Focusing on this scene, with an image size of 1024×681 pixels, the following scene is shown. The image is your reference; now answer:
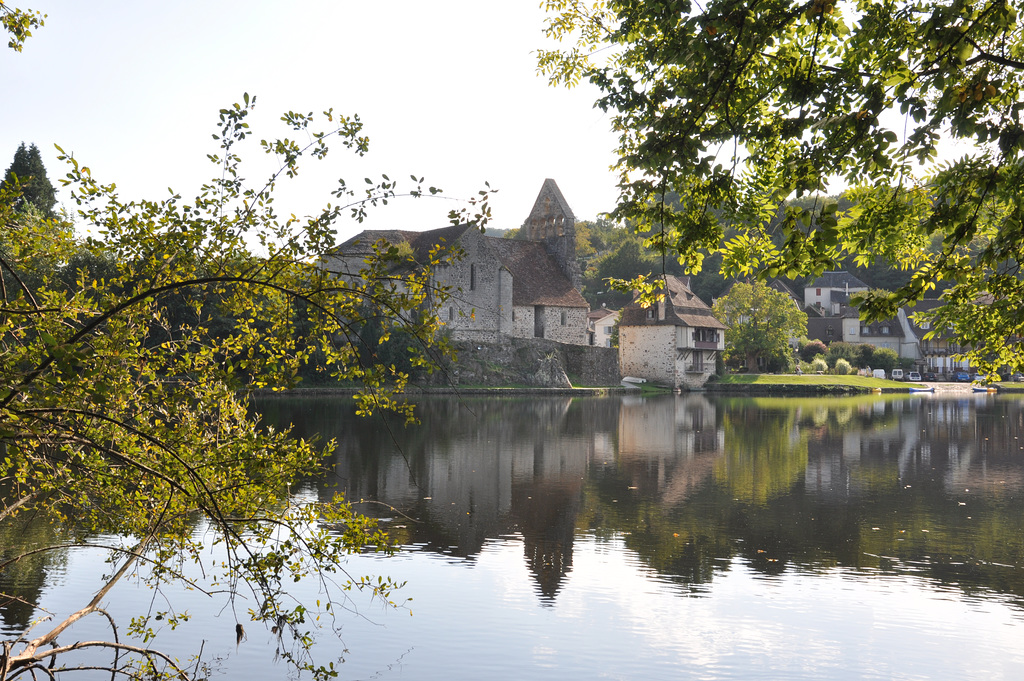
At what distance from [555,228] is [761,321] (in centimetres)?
1926

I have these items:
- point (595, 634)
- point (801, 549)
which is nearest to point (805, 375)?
point (801, 549)

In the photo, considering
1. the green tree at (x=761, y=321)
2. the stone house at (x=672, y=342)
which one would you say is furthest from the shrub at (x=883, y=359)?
the stone house at (x=672, y=342)

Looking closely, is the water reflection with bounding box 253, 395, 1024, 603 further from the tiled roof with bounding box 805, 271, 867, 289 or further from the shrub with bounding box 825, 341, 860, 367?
the tiled roof with bounding box 805, 271, 867, 289

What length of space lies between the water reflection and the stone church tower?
1432 inches

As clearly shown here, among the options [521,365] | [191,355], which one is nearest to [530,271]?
[521,365]

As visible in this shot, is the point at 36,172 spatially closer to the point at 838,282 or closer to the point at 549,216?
the point at 549,216

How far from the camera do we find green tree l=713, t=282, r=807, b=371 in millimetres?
74625

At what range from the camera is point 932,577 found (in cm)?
1233

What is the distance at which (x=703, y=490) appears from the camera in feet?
64.9

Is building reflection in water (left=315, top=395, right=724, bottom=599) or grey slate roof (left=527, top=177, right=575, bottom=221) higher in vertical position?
grey slate roof (left=527, top=177, right=575, bottom=221)

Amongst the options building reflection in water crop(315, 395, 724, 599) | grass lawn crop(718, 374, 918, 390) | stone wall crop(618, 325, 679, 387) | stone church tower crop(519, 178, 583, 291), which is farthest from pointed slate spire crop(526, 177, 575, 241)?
building reflection in water crop(315, 395, 724, 599)

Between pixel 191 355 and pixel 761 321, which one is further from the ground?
pixel 761 321

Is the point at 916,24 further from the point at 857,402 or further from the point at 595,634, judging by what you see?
the point at 857,402

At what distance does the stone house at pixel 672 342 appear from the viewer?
70750 mm
